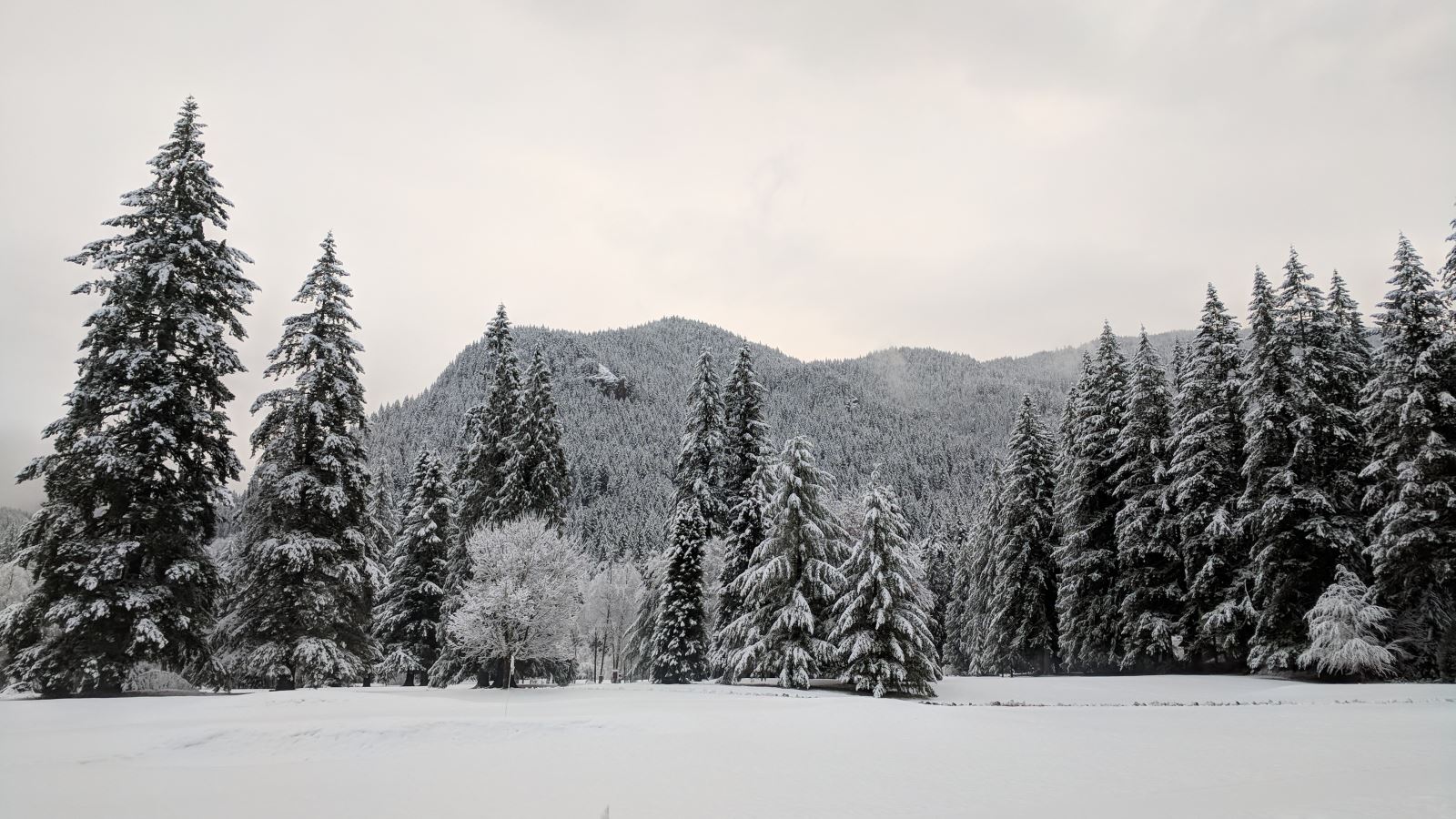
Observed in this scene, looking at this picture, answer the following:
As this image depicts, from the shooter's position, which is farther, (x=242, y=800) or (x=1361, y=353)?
(x=1361, y=353)

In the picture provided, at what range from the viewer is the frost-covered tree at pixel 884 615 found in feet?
93.2

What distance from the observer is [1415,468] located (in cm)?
2472

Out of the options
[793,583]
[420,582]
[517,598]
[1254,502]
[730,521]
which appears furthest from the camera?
[420,582]

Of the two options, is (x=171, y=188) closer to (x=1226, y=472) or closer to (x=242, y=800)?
(x=242, y=800)

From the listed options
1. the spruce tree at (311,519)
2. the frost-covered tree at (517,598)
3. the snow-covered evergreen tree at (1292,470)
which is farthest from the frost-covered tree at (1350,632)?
the spruce tree at (311,519)

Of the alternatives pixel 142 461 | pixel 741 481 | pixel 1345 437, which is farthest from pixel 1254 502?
pixel 142 461

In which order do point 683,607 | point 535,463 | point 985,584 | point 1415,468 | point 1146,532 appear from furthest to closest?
point 985,584 < point 683,607 < point 535,463 < point 1146,532 < point 1415,468

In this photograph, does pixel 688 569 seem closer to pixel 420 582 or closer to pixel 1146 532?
pixel 420 582

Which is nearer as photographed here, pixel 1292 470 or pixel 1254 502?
pixel 1292 470

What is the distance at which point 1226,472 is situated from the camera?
32.8 m

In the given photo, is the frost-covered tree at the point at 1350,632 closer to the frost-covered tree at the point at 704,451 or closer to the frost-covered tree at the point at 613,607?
the frost-covered tree at the point at 704,451

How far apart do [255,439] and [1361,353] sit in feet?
144

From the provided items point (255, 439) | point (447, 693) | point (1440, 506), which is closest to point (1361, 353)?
point (1440, 506)

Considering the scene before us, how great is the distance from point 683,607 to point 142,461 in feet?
77.6
